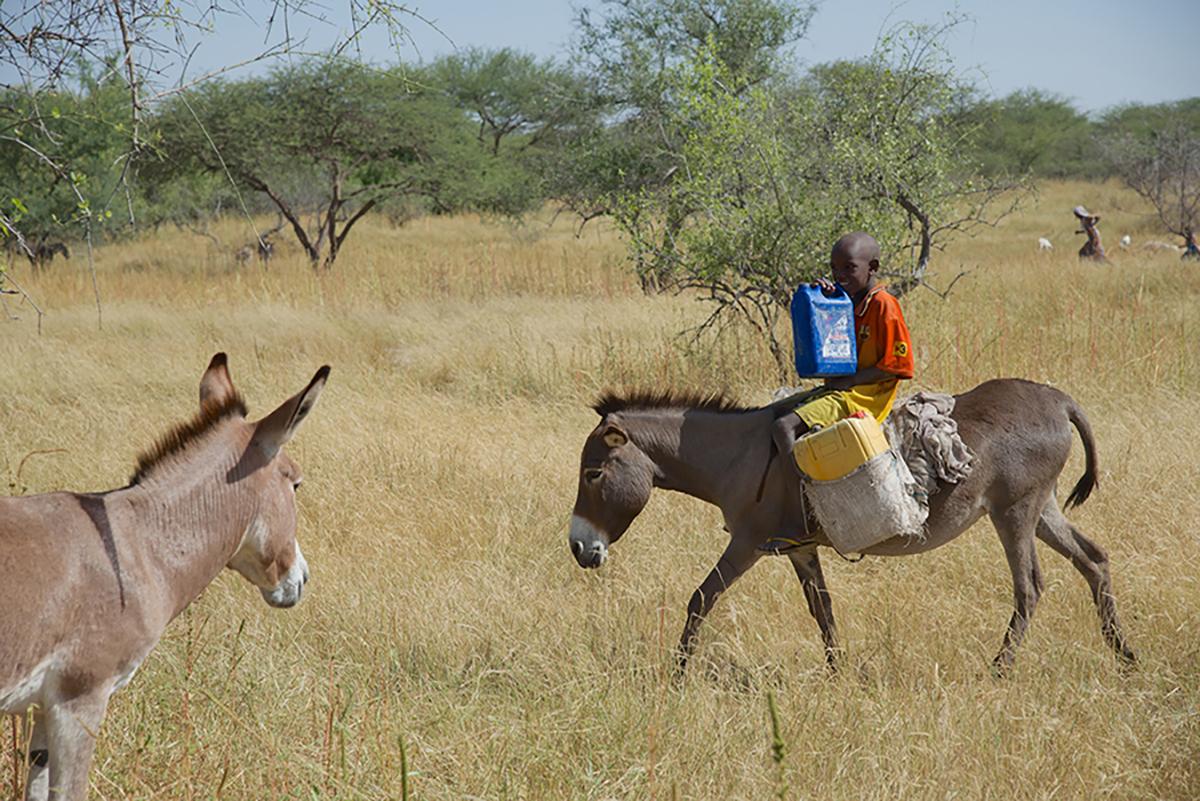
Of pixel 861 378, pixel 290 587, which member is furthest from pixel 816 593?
pixel 290 587

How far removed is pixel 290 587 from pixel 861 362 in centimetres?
221

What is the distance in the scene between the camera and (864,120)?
880 centimetres

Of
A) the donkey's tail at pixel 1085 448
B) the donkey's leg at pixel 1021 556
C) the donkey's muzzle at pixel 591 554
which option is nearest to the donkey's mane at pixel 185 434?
the donkey's muzzle at pixel 591 554

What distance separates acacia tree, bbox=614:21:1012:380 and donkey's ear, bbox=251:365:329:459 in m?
5.62

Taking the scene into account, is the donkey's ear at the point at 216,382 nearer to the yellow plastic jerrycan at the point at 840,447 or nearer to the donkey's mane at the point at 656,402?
the donkey's mane at the point at 656,402

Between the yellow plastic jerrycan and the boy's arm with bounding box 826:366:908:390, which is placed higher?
the boy's arm with bounding box 826:366:908:390

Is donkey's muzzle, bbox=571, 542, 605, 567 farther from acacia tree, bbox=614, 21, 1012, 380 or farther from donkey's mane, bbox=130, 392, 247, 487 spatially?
acacia tree, bbox=614, 21, 1012, 380

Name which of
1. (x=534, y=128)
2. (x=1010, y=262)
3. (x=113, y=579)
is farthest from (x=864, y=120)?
(x=534, y=128)

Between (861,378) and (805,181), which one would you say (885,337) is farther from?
(805,181)

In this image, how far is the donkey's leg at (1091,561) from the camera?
4.25 m

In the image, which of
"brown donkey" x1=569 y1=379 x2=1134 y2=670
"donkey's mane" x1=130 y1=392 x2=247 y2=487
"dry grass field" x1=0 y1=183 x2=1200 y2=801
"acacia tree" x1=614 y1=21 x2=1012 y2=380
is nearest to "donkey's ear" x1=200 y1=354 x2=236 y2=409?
"donkey's mane" x1=130 y1=392 x2=247 y2=487

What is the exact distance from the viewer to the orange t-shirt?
391 cm

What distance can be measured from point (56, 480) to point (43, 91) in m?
3.23

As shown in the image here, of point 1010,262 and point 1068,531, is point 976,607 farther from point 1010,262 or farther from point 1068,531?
point 1010,262
